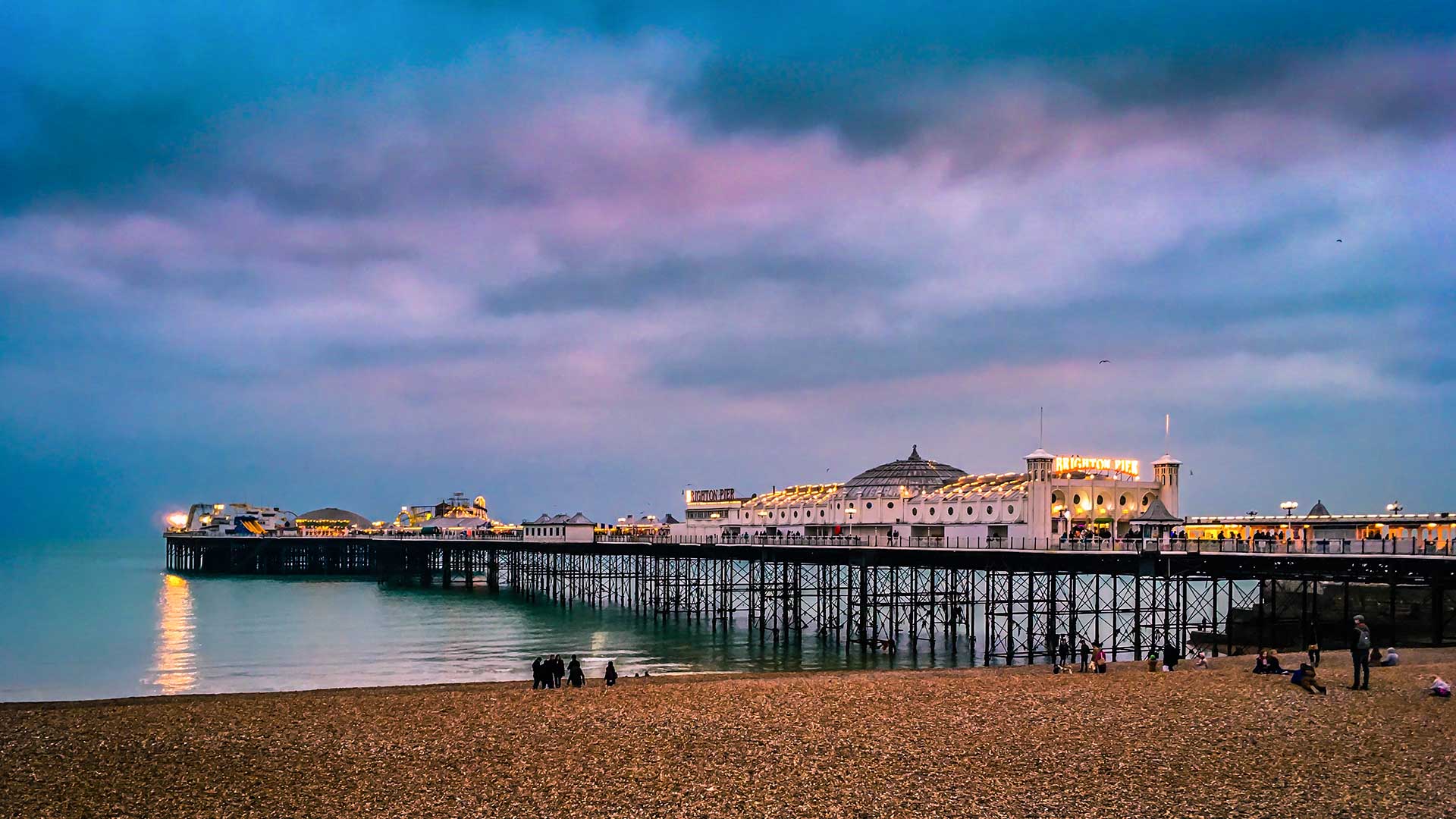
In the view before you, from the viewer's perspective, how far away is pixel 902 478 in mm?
69250

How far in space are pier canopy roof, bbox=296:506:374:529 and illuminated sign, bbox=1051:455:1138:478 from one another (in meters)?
124

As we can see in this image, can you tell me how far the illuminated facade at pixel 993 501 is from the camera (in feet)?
176

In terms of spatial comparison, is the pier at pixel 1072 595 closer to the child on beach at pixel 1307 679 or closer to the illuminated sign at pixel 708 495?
the child on beach at pixel 1307 679

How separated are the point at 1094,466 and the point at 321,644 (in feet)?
121

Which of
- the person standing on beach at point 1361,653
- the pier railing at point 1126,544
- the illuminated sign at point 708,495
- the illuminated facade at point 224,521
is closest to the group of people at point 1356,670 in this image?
the person standing on beach at point 1361,653

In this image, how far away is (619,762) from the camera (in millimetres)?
18734

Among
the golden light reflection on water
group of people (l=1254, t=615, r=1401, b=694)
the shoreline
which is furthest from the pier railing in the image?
the golden light reflection on water

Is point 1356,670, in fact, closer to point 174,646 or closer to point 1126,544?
point 1126,544

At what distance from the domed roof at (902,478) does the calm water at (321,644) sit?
13.5m

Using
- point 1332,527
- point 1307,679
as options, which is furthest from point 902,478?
point 1307,679

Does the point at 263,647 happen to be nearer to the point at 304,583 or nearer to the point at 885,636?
the point at 885,636

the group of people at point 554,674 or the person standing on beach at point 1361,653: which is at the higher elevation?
the person standing on beach at point 1361,653

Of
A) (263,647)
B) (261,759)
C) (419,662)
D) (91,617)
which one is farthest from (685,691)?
(91,617)

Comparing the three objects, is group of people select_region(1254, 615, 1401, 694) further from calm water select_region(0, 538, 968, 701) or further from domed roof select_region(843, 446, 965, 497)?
domed roof select_region(843, 446, 965, 497)
